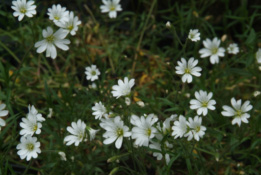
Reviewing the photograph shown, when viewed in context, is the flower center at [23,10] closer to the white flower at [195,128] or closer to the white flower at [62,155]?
the white flower at [62,155]

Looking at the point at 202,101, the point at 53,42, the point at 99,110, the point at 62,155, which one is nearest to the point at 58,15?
the point at 53,42

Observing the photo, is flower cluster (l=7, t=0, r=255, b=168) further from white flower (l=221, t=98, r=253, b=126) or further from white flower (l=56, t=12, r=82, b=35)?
white flower (l=56, t=12, r=82, b=35)

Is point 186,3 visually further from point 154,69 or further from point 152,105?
point 152,105

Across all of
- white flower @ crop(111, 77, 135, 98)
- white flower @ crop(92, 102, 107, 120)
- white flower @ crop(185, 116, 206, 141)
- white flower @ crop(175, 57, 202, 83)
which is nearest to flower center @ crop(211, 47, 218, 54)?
white flower @ crop(175, 57, 202, 83)

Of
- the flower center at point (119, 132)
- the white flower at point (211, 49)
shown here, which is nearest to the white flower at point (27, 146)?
the flower center at point (119, 132)

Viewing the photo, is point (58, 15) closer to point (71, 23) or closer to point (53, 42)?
point (71, 23)

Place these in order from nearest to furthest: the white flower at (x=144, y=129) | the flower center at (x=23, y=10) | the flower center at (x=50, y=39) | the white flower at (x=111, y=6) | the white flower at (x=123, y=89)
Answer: the white flower at (x=144, y=129)
the white flower at (x=123, y=89)
the flower center at (x=50, y=39)
the flower center at (x=23, y=10)
the white flower at (x=111, y=6)

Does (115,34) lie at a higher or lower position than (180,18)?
lower

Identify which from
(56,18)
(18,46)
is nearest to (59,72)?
(18,46)

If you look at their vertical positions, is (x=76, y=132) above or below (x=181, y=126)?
below

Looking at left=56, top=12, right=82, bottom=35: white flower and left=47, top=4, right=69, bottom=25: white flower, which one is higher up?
left=47, top=4, right=69, bottom=25: white flower

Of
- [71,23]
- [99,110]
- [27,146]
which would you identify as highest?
[71,23]
